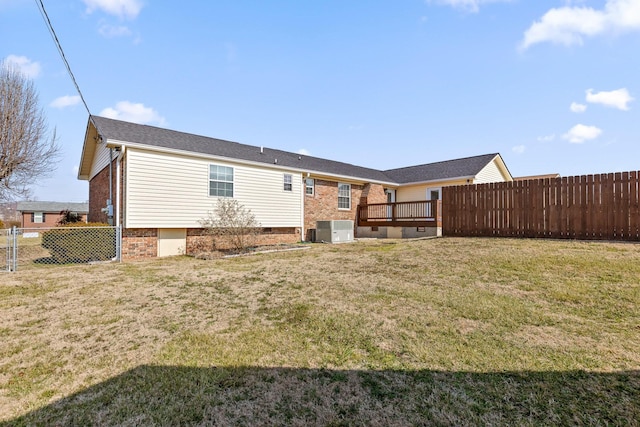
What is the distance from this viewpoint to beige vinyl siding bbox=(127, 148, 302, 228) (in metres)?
9.50

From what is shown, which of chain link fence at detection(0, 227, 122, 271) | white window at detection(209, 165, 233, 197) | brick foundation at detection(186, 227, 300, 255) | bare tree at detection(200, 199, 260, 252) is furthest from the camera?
white window at detection(209, 165, 233, 197)

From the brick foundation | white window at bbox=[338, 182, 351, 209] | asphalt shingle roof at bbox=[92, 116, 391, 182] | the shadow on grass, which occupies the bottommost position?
the shadow on grass

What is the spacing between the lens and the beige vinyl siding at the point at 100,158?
11.8m

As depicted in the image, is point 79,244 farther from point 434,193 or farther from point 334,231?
point 434,193

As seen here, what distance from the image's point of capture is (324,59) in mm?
11719

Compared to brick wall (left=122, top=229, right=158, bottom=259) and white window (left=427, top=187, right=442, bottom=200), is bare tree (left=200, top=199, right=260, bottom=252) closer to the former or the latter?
brick wall (left=122, top=229, right=158, bottom=259)

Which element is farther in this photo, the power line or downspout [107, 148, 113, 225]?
downspout [107, 148, 113, 225]

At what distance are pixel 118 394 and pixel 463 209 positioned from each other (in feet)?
37.9

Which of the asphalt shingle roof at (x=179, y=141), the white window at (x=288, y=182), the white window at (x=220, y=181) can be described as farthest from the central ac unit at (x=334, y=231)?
the white window at (x=220, y=181)

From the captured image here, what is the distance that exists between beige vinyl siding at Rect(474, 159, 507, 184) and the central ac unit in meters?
8.38

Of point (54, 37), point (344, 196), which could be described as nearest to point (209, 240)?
point (54, 37)

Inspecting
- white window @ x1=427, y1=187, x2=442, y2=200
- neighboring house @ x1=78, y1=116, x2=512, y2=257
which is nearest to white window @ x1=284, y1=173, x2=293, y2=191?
neighboring house @ x1=78, y1=116, x2=512, y2=257

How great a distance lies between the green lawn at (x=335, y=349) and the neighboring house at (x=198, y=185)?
417 cm

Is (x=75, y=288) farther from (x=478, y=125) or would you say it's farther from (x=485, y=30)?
(x=478, y=125)
